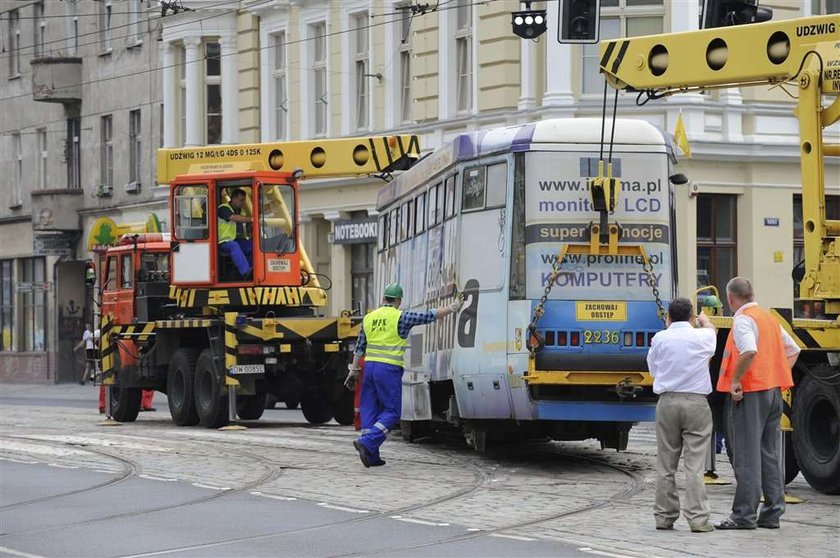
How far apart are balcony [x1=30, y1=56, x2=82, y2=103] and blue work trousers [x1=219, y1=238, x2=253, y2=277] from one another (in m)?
28.6

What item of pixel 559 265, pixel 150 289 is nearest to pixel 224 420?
pixel 150 289

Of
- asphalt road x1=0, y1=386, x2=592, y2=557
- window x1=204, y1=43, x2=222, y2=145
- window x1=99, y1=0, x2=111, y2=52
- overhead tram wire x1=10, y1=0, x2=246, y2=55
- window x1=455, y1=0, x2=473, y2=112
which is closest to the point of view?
asphalt road x1=0, y1=386, x2=592, y2=557

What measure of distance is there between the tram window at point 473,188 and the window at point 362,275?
2244cm

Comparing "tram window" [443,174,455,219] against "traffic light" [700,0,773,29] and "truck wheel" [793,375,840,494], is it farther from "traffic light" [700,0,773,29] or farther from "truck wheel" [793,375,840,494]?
"truck wheel" [793,375,840,494]

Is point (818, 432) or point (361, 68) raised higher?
point (361, 68)

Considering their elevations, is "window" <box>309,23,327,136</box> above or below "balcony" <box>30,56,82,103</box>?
below

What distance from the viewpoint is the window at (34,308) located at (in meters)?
56.2

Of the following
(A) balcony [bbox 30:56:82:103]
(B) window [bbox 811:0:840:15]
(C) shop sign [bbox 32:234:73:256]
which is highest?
(A) balcony [bbox 30:56:82:103]

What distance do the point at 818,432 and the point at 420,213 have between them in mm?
6891

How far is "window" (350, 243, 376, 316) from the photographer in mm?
41719

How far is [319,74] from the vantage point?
43438 millimetres

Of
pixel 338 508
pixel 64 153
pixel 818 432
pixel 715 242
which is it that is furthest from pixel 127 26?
pixel 338 508

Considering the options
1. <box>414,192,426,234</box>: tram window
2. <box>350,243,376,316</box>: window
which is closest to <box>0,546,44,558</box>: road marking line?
<box>414,192,426,234</box>: tram window

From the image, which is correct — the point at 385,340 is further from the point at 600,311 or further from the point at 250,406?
the point at 250,406
